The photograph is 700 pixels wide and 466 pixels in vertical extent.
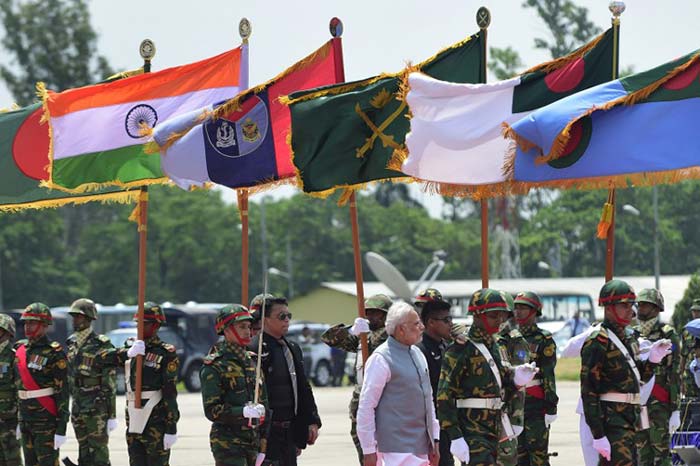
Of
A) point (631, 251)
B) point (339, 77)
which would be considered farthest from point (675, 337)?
point (631, 251)

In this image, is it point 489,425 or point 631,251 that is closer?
point 489,425

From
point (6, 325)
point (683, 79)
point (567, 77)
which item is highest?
point (567, 77)

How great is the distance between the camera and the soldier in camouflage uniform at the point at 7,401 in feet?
46.2

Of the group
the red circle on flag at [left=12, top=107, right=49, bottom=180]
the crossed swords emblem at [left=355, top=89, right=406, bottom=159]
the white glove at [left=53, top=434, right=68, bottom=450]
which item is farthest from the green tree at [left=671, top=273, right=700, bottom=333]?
the crossed swords emblem at [left=355, top=89, right=406, bottom=159]

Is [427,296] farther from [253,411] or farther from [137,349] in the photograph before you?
[137,349]

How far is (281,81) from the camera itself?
1398cm

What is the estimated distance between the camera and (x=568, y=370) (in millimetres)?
41469

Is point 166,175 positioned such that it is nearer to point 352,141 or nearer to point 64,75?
point 352,141

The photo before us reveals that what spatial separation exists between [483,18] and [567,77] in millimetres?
972

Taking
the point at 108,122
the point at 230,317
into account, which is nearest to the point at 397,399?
the point at 230,317

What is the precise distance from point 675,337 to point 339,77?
401 centimetres

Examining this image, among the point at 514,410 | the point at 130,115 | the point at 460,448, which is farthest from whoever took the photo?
the point at 130,115

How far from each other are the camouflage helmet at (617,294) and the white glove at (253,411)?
8.90 ft

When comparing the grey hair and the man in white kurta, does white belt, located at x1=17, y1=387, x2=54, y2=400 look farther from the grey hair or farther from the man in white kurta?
the grey hair
